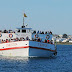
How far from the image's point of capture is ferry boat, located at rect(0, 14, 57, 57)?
59.8 metres

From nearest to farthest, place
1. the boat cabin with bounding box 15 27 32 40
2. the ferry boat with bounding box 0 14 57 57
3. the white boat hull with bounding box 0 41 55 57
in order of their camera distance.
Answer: the white boat hull with bounding box 0 41 55 57 < the ferry boat with bounding box 0 14 57 57 < the boat cabin with bounding box 15 27 32 40

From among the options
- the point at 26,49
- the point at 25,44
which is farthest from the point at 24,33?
the point at 26,49

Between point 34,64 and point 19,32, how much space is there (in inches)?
518

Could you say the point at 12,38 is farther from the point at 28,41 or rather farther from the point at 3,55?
the point at 28,41

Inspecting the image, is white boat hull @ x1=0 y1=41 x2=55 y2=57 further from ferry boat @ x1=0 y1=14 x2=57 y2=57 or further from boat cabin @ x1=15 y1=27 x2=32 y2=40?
boat cabin @ x1=15 y1=27 x2=32 y2=40

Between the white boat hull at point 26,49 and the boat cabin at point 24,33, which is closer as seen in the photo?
the white boat hull at point 26,49

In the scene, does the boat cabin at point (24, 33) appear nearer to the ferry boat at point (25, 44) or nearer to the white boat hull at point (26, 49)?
the ferry boat at point (25, 44)

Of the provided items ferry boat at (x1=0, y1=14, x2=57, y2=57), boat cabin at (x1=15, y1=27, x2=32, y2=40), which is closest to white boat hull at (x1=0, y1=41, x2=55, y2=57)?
ferry boat at (x1=0, y1=14, x2=57, y2=57)

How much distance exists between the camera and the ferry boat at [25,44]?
59.8 meters

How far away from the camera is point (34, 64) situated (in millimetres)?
53656

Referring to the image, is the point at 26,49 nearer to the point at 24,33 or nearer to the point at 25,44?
the point at 25,44

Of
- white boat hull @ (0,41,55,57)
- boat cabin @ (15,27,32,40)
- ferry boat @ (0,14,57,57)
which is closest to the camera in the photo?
white boat hull @ (0,41,55,57)

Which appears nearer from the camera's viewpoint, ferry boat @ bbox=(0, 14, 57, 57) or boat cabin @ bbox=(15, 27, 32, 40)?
ferry boat @ bbox=(0, 14, 57, 57)

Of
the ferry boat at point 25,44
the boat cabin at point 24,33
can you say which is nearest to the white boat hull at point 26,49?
the ferry boat at point 25,44
